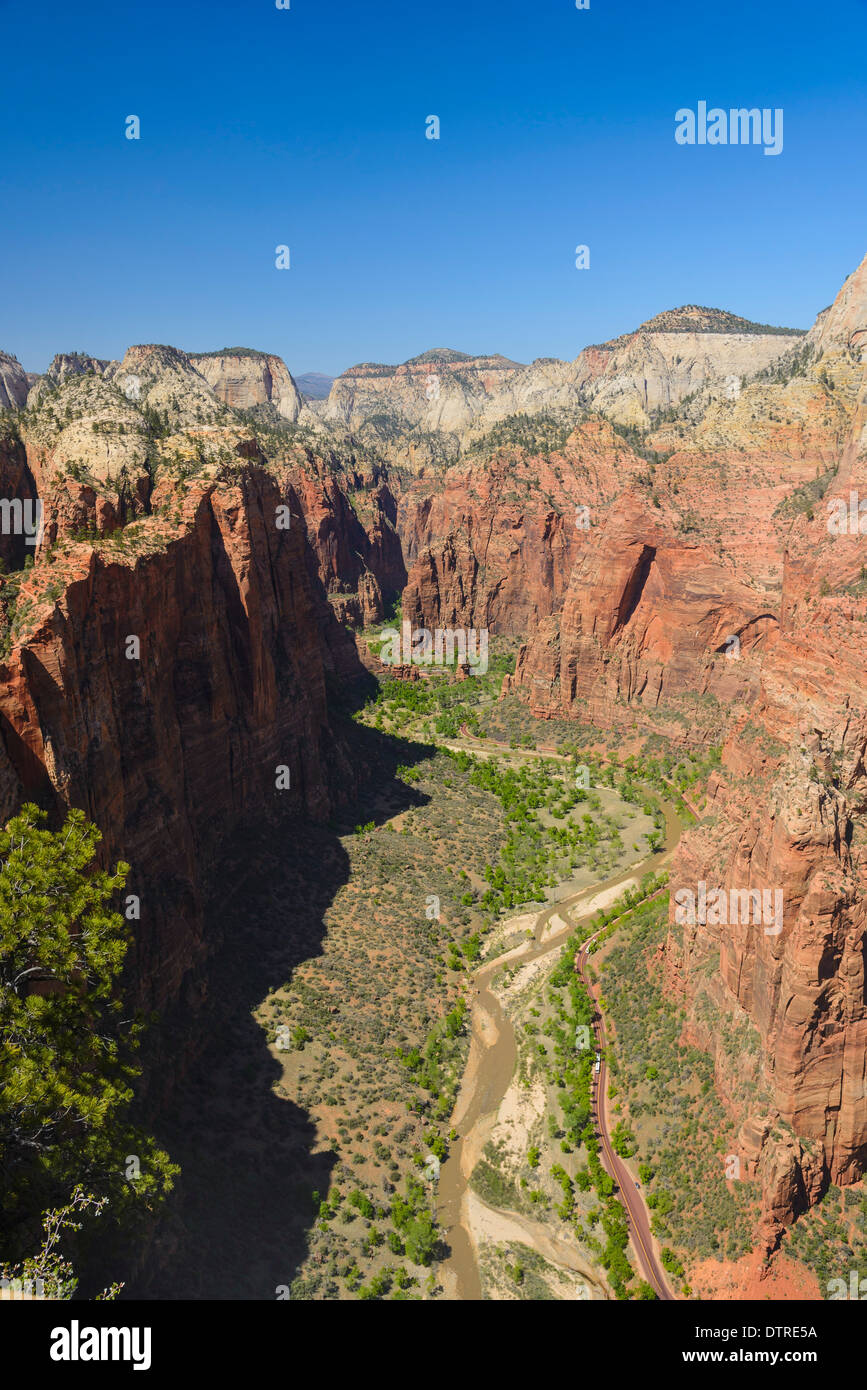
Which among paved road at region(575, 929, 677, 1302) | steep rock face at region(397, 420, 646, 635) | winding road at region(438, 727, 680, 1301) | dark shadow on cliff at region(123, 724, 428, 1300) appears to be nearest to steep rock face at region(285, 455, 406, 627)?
steep rock face at region(397, 420, 646, 635)

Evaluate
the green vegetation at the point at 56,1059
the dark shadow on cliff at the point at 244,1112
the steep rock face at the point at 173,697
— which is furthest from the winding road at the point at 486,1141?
the green vegetation at the point at 56,1059

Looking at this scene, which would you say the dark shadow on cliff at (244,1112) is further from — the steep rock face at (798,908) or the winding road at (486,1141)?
the steep rock face at (798,908)

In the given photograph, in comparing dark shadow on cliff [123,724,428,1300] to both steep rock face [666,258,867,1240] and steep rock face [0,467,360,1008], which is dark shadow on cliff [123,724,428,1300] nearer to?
steep rock face [0,467,360,1008]

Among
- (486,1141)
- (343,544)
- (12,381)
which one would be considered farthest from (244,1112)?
(12,381)

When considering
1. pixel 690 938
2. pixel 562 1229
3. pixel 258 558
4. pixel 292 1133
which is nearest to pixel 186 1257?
pixel 292 1133

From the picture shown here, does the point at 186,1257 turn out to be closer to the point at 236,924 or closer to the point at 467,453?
the point at 236,924
